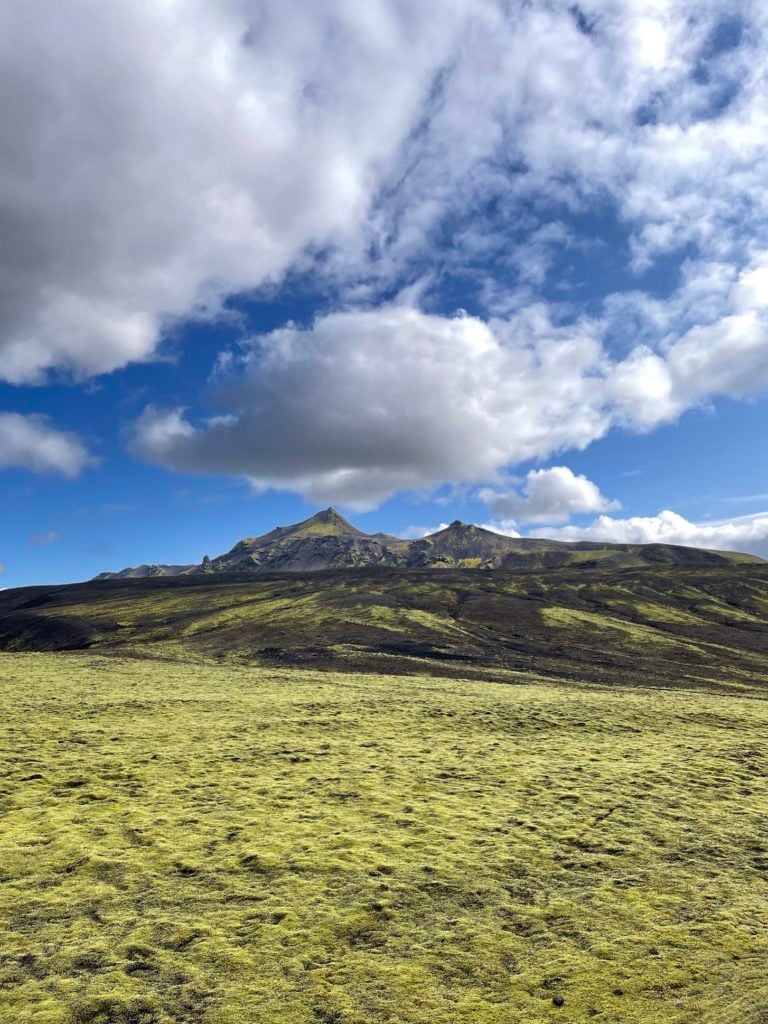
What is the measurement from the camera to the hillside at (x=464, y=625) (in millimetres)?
68625

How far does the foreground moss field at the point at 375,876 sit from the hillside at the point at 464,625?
3673cm

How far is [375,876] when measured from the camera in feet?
45.2

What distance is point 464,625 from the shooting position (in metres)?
100

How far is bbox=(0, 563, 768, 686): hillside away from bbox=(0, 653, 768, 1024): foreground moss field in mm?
36734

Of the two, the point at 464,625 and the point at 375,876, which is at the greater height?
the point at 464,625

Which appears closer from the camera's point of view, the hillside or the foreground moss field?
the foreground moss field

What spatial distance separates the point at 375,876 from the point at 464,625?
88090 mm

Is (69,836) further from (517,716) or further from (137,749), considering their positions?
(517,716)

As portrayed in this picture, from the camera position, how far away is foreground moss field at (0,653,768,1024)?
957 cm

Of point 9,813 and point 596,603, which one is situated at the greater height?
point 596,603

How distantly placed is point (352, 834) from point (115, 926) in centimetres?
650

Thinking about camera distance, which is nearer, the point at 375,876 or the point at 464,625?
the point at 375,876

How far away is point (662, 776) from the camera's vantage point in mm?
22219

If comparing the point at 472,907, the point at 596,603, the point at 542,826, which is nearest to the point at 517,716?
the point at 542,826
